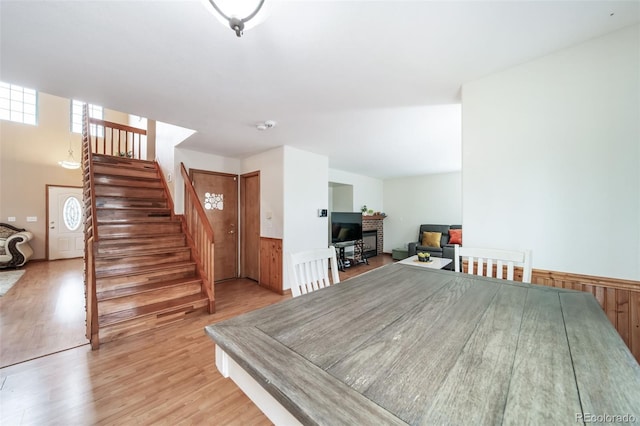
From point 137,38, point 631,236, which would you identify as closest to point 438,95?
point 631,236

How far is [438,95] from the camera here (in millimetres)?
2229

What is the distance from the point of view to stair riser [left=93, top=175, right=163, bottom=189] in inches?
156

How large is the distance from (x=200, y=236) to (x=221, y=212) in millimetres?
1079

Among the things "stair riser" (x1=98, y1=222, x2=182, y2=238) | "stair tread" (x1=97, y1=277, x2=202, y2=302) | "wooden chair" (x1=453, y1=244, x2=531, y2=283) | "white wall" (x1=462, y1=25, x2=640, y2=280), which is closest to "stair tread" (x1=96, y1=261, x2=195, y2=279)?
"stair tread" (x1=97, y1=277, x2=202, y2=302)

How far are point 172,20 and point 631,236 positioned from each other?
303cm

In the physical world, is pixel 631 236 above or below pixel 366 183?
below

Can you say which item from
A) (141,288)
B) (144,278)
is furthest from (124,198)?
(141,288)

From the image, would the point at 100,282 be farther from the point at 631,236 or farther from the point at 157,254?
the point at 631,236

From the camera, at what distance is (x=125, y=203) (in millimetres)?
3930

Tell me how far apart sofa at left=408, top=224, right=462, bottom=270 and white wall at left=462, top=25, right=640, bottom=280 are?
147 inches

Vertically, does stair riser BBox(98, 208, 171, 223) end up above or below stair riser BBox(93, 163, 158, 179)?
below

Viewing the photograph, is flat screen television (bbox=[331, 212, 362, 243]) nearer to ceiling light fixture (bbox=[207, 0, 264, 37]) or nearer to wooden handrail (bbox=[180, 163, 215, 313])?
wooden handrail (bbox=[180, 163, 215, 313])

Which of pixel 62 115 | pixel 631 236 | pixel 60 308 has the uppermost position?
pixel 62 115

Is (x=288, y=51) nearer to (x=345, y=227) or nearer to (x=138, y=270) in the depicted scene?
(x=138, y=270)
